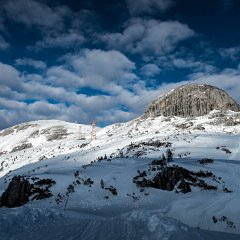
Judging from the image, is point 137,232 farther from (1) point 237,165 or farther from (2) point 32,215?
(1) point 237,165

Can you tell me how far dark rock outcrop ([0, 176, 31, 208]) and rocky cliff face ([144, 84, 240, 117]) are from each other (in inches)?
2979

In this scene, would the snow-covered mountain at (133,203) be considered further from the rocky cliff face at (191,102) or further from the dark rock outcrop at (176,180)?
the rocky cliff face at (191,102)

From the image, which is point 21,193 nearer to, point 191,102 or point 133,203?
point 133,203

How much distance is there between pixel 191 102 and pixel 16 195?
80345 millimetres

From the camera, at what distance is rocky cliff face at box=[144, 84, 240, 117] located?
93.4 meters

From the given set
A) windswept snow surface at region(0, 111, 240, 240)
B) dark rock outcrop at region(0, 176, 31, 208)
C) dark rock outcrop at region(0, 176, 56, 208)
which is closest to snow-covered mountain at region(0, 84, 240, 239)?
windswept snow surface at region(0, 111, 240, 240)

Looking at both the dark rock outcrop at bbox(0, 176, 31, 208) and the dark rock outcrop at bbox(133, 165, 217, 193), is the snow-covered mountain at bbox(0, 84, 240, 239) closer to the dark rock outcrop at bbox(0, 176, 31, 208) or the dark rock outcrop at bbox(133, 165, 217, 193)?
the dark rock outcrop at bbox(133, 165, 217, 193)

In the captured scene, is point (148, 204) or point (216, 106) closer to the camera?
point (148, 204)

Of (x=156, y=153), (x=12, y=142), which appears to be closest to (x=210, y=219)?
(x=156, y=153)

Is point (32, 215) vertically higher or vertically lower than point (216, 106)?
lower

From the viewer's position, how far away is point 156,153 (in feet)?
124

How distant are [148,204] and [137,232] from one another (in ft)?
21.8

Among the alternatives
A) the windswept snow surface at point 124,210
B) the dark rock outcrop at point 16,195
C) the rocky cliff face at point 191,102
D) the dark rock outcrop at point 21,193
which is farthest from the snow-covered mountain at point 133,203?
the rocky cliff face at point 191,102

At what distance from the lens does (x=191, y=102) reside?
314 feet
